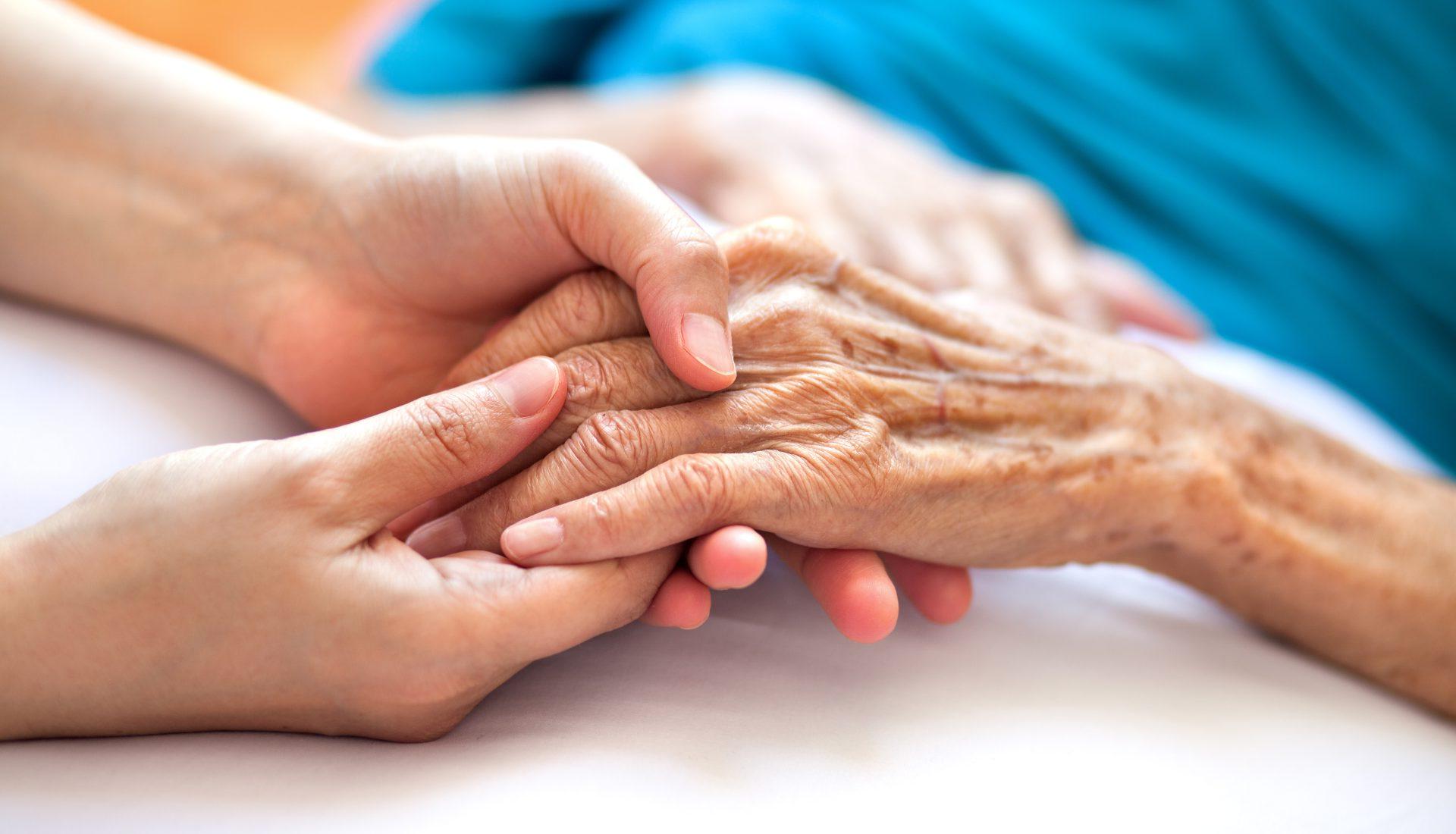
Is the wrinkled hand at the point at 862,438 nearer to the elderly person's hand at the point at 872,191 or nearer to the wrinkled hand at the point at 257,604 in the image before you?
the wrinkled hand at the point at 257,604

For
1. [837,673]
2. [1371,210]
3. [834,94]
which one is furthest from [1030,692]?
[834,94]

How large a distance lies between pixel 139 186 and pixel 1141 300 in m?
1.18

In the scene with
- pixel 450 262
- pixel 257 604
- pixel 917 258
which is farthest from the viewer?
pixel 917 258

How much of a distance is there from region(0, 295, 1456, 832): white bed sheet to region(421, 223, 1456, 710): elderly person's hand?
0.07m

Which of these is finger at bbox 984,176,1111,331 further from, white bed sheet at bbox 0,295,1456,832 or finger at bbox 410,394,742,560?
finger at bbox 410,394,742,560

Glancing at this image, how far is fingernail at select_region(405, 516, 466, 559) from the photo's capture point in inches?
29.2

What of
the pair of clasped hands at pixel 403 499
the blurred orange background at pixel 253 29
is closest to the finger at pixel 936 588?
the pair of clasped hands at pixel 403 499

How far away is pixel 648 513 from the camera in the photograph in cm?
69

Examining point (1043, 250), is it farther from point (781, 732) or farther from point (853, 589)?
point (781, 732)

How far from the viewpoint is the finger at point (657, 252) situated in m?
0.74

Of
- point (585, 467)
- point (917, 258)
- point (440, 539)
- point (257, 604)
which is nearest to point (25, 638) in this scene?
point (257, 604)

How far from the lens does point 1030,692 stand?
815 millimetres

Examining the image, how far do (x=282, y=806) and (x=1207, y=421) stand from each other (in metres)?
0.84

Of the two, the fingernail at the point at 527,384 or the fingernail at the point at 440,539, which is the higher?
the fingernail at the point at 527,384
